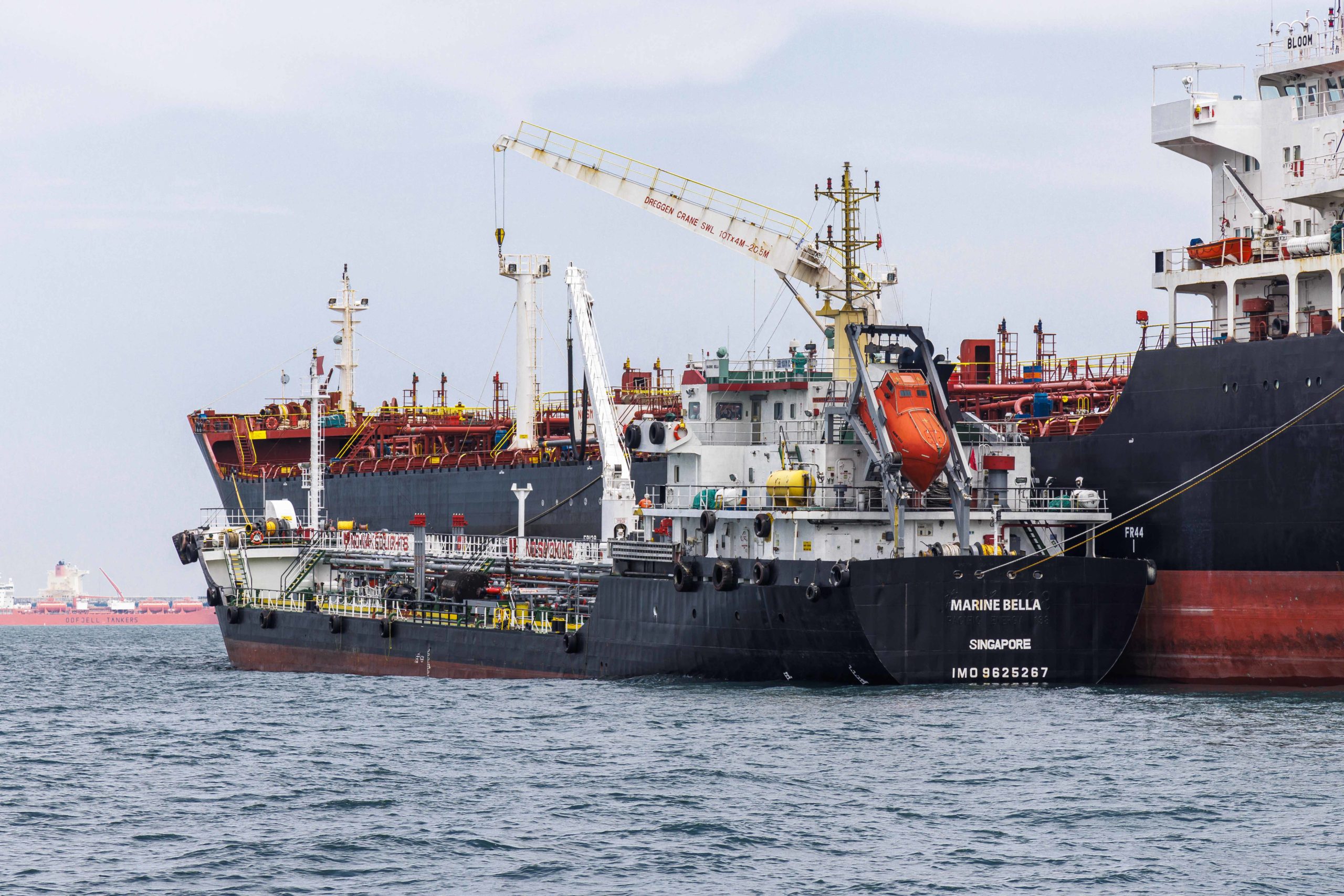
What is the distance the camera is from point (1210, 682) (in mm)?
35312

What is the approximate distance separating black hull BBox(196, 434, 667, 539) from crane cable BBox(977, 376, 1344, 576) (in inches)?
533

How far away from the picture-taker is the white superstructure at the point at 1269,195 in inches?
1411

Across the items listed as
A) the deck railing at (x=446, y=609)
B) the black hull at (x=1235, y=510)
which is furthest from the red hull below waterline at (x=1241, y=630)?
the deck railing at (x=446, y=609)

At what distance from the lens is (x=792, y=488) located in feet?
117

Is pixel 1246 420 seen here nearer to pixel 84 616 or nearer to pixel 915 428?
pixel 915 428

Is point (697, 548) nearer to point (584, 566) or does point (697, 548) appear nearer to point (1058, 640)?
point (584, 566)

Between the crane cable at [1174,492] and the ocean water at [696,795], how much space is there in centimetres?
259

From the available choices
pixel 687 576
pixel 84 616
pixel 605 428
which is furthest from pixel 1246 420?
pixel 84 616

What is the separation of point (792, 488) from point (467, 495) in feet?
92.1

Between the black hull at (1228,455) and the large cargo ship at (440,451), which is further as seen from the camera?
the large cargo ship at (440,451)

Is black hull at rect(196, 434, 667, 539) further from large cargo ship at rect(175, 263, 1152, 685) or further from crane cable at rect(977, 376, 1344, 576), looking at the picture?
crane cable at rect(977, 376, 1344, 576)

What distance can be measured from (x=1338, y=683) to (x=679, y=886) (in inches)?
724

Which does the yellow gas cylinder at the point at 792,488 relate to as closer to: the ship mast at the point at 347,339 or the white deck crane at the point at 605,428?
the white deck crane at the point at 605,428

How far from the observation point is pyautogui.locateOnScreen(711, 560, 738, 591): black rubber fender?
35.6m
